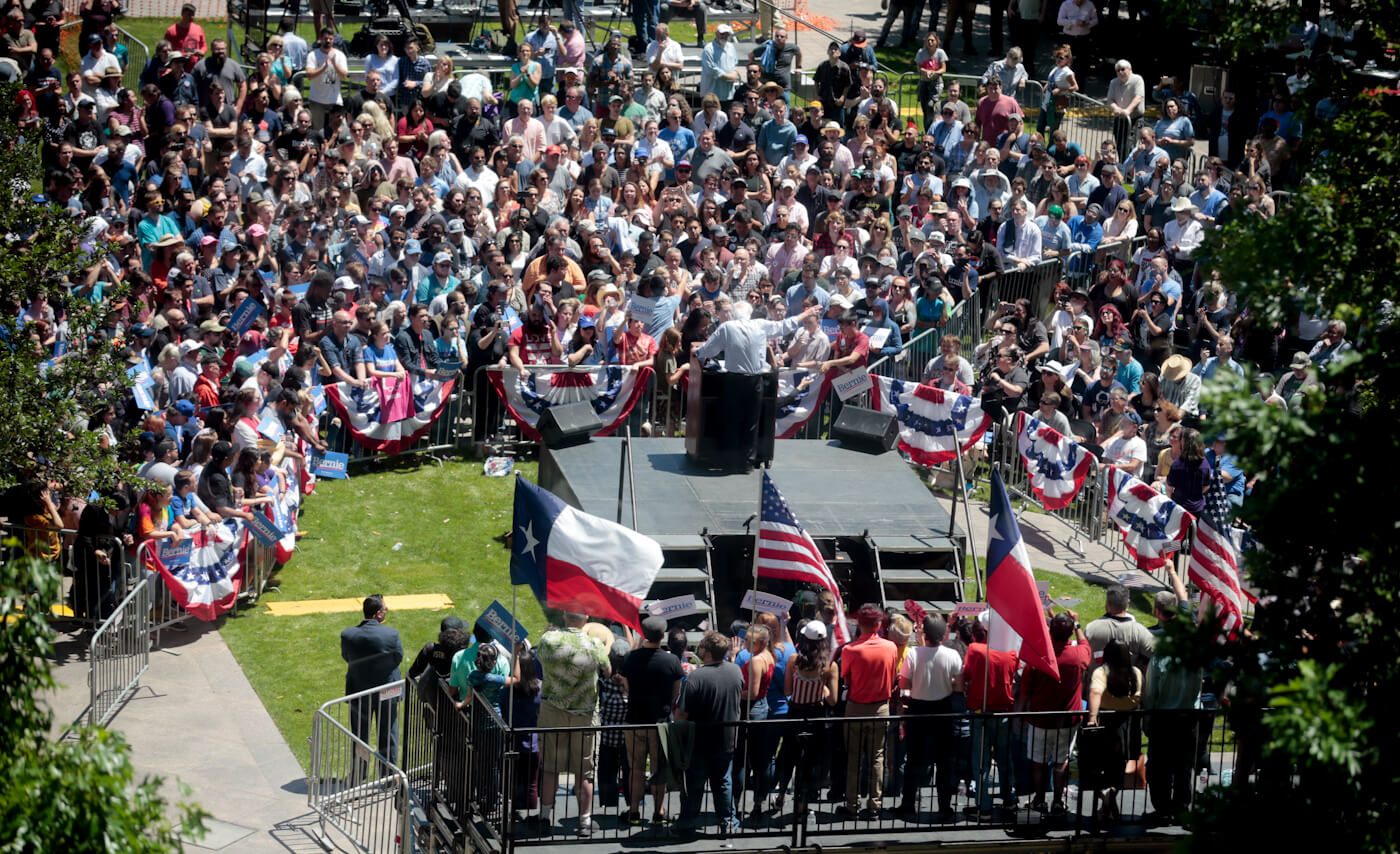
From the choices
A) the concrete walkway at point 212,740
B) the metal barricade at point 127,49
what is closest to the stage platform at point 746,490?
the concrete walkway at point 212,740

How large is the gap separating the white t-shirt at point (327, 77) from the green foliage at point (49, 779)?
20194 millimetres

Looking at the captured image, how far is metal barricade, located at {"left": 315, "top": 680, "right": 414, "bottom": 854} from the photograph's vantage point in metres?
13.7

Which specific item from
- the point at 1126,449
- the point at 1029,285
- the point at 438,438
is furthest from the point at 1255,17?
the point at 1029,285

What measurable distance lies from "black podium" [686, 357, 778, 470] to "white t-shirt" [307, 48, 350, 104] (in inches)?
453

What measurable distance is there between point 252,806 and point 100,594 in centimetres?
334

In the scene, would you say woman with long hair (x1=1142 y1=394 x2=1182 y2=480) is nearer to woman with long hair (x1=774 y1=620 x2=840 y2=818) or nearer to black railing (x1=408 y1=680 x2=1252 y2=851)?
black railing (x1=408 y1=680 x2=1252 y2=851)

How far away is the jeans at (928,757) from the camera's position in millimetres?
→ 12977

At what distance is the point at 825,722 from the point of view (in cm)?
1277

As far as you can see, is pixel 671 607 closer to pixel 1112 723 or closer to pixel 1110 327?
pixel 1112 723

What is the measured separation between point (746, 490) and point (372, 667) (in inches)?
195

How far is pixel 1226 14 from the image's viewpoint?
412 inches

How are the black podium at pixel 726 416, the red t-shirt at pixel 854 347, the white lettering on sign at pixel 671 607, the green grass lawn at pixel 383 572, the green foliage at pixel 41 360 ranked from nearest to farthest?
the white lettering on sign at pixel 671 607 → the green foliage at pixel 41 360 → the green grass lawn at pixel 383 572 → the black podium at pixel 726 416 → the red t-shirt at pixel 854 347

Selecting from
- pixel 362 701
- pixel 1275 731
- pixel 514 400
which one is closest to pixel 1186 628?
pixel 1275 731

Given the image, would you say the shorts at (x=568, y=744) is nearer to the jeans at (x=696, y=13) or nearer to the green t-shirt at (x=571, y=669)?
the green t-shirt at (x=571, y=669)
